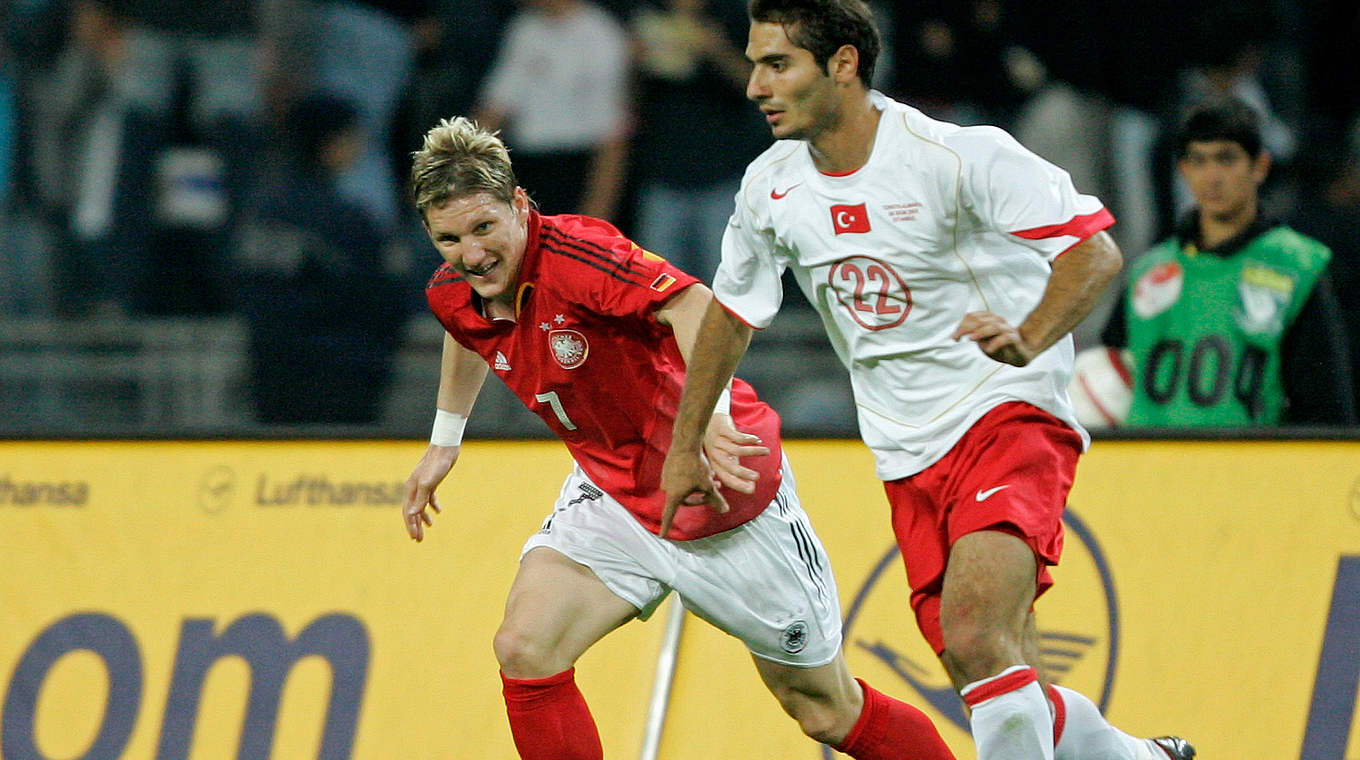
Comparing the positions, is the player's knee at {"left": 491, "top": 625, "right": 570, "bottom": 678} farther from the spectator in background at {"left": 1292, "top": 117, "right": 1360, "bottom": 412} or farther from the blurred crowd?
Result: the spectator in background at {"left": 1292, "top": 117, "right": 1360, "bottom": 412}

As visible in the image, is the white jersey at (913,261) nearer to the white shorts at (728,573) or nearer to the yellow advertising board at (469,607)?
the white shorts at (728,573)

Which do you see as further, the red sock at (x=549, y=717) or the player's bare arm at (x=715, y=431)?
the red sock at (x=549, y=717)

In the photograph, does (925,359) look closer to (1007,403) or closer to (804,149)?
(1007,403)

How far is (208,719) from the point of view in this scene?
5445 millimetres

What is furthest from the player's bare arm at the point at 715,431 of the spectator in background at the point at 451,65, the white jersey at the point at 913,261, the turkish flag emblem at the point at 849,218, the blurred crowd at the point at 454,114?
the spectator in background at the point at 451,65

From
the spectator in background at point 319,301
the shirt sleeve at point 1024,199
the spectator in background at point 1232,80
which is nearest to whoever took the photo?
the shirt sleeve at point 1024,199

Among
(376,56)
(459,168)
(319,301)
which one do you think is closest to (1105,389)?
(459,168)

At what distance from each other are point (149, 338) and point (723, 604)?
505 centimetres

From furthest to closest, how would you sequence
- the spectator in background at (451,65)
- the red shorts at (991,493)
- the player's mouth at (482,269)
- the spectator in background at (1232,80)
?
the spectator in background at (451,65), the spectator in background at (1232,80), the player's mouth at (482,269), the red shorts at (991,493)

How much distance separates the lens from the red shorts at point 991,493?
393 centimetres

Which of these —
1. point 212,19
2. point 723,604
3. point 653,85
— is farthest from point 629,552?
point 212,19

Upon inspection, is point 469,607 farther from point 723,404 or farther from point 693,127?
point 693,127

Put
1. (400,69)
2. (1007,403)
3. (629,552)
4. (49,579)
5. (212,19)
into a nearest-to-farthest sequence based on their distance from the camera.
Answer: (1007,403)
(629,552)
(49,579)
(400,69)
(212,19)

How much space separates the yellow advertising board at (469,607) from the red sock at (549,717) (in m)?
0.86
